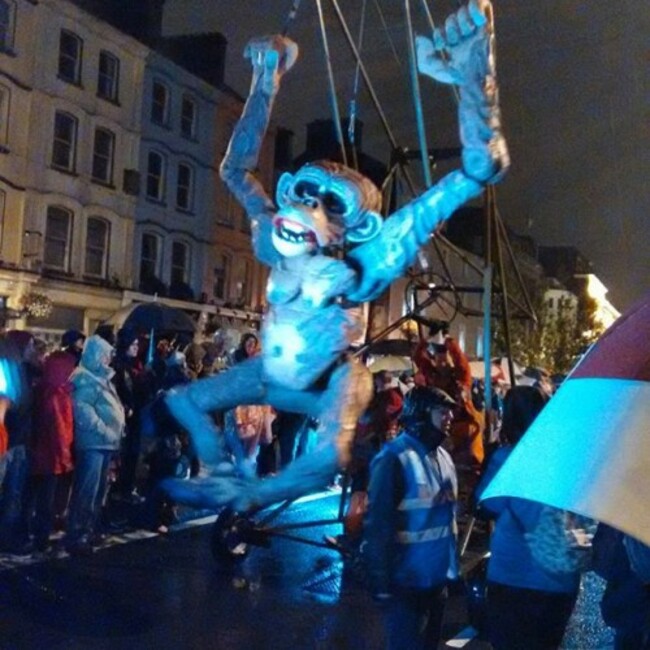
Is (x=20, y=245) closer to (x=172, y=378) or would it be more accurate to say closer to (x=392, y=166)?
(x=172, y=378)

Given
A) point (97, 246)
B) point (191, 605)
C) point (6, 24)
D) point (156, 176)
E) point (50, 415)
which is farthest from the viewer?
point (156, 176)

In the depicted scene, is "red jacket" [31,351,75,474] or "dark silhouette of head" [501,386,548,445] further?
"red jacket" [31,351,75,474]

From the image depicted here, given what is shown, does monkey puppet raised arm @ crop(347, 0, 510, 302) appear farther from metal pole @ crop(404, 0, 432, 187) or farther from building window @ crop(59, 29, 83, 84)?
building window @ crop(59, 29, 83, 84)

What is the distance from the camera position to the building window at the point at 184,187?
28.7 meters

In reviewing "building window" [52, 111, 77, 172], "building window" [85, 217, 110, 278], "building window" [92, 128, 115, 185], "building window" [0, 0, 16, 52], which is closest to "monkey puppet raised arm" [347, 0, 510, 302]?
"building window" [0, 0, 16, 52]

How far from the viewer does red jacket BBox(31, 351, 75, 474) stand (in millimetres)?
8070

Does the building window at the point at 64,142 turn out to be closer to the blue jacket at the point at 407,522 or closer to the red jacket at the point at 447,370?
the red jacket at the point at 447,370

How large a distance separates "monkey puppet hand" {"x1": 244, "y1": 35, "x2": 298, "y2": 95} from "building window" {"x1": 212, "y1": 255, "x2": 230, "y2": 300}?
26.2m

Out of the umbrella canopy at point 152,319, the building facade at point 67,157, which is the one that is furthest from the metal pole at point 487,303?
the building facade at point 67,157

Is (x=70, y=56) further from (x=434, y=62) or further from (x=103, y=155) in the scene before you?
(x=434, y=62)

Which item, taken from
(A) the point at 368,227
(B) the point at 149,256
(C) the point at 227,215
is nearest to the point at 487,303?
(A) the point at 368,227

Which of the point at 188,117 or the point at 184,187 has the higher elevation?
the point at 188,117

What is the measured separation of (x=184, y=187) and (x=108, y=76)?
426 centimetres

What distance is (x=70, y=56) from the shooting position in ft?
80.1
